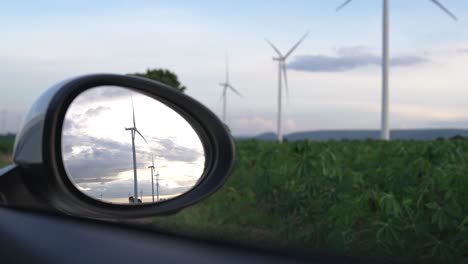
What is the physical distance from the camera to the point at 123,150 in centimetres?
Result: 157

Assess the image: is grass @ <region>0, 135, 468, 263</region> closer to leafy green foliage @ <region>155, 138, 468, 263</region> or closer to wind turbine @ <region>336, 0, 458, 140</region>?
leafy green foliage @ <region>155, 138, 468, 263</region>

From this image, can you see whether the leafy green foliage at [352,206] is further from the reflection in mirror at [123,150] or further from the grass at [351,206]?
the reflection in mirror at [123,150]

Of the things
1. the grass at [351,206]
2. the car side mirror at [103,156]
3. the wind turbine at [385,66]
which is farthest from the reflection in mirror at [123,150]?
the wind turbine at [385,66]

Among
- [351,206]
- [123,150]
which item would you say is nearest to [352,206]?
[351,206]

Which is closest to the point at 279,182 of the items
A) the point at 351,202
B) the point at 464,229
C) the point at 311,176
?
the point at 311,176

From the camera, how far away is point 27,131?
149 cm

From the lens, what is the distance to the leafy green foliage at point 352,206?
10.6ft

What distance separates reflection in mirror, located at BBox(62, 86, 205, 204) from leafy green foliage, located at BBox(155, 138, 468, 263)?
0.42 feet

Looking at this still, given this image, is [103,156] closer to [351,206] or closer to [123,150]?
[123,150]

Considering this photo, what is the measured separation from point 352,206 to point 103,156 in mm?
2469

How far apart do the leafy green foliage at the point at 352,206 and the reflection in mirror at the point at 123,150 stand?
128 millimetres

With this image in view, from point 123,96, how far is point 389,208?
81.0 inches

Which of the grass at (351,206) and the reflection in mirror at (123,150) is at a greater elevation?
the reflection in mirror at (123,150)

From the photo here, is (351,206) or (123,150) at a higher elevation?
(123,150)
